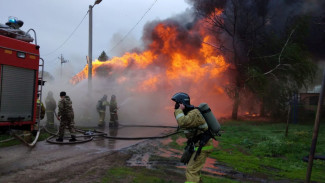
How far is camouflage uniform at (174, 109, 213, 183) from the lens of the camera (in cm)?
413

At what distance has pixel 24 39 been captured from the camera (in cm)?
677

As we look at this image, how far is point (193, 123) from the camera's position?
416 centimetres

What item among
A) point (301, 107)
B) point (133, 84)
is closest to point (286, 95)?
point (301, 107)

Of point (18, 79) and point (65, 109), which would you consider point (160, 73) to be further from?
point (18, 79)

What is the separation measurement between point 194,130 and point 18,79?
4.45m

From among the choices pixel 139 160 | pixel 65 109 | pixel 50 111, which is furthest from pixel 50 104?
pixel 139 160

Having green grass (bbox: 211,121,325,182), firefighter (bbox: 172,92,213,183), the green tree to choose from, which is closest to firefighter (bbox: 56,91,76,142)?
green grass (bbox: 211,121,325,182)

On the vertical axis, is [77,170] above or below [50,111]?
below

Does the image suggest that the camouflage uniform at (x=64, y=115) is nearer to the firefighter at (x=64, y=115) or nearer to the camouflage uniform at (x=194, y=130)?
the firefighter at (x=64, y=115)

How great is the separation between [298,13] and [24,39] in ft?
55.6

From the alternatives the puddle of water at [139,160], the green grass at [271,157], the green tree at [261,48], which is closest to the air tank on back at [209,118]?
the green grass at [271,157]

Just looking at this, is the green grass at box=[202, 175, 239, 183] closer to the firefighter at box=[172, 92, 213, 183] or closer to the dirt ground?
the dirt ground

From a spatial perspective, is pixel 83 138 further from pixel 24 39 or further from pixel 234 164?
pixel 234 164

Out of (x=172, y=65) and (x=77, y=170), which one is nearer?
(x=77, y=170)
